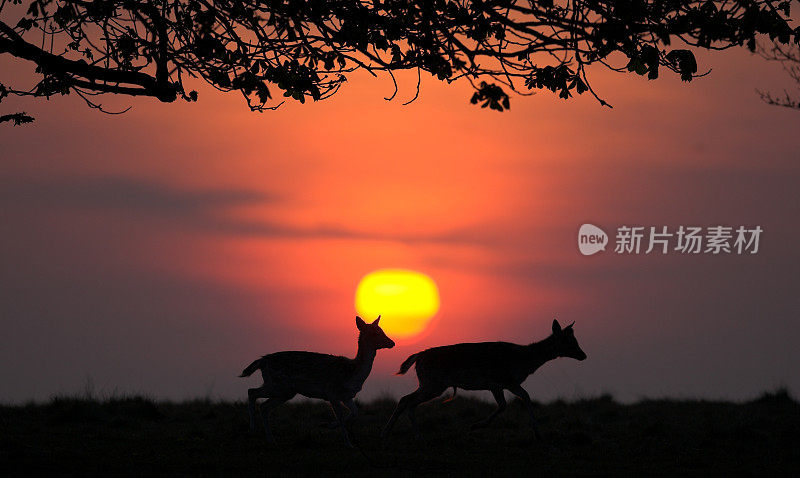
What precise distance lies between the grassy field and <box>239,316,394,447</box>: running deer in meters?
0.67

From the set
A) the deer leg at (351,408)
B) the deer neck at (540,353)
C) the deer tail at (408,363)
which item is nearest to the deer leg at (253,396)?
the deer leg at (351,408)

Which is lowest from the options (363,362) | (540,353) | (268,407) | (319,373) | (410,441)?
(410,441)

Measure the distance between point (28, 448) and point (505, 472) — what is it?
7.18m

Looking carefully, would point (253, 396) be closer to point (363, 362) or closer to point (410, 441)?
point (363, 362)

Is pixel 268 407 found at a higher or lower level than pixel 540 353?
lower

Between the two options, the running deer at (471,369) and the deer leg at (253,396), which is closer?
the deer leg at (253,396)

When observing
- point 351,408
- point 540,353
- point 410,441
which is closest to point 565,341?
point 540,353

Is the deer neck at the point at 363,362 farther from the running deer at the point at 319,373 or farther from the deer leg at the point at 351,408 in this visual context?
the deer leg at the point at 351,408

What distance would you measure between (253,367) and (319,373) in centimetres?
137

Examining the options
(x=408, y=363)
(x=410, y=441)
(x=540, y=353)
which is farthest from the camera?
(x=540, y=353)

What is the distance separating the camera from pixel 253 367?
58.4 ft

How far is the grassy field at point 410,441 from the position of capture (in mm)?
14305

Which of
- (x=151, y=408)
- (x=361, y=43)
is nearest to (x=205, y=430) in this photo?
(x=151, y=408)

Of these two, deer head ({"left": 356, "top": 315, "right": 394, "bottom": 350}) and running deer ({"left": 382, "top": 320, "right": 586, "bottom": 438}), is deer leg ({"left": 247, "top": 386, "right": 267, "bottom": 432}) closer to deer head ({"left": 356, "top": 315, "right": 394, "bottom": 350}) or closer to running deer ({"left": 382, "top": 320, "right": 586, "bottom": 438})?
deer head ({"left": 356, "top": 315, "right": 394, "bottom": 350})
